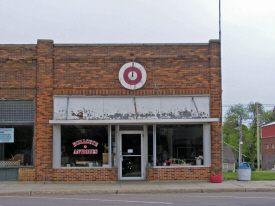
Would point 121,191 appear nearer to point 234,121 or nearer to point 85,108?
point 85,108

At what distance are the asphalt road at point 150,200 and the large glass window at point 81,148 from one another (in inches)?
129

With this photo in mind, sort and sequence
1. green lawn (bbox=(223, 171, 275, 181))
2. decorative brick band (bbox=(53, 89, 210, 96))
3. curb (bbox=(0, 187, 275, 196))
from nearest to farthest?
curb (bbox=(0, 187, 275, 196))
decorative brick band (bbox=(53, 89, 210, 96))
green lawn (bbox=(223, 171, 275, 181))

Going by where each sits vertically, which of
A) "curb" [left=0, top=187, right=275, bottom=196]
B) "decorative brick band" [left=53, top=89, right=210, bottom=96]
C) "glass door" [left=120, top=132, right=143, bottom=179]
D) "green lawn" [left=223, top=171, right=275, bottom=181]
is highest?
"decorative brick band" [left=53, top=89, right=210, bottom=96]

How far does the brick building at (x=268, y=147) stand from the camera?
4275 centimetres

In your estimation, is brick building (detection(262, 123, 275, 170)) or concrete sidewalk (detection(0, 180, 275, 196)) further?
brick building (detection(262, 123, 275, 170))

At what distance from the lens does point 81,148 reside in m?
16.0

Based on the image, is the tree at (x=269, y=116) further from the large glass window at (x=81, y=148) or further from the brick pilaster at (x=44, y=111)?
the brick pilaster at (x=44, y=111)

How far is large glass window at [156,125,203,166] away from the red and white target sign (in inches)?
85.3

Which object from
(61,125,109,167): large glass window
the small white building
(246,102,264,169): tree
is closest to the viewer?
(61,125,109,167): large glass window

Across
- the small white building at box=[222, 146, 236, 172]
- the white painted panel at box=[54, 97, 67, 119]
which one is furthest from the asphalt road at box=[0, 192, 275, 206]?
the small white building at box=[222, 146, 236, 172]

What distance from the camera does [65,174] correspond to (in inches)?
617

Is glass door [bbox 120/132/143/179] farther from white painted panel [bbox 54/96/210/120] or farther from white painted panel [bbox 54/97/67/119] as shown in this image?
white painted panel [bbox 54/97/67/119]

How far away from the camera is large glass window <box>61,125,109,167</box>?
1592 cm

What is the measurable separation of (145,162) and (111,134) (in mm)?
2006
